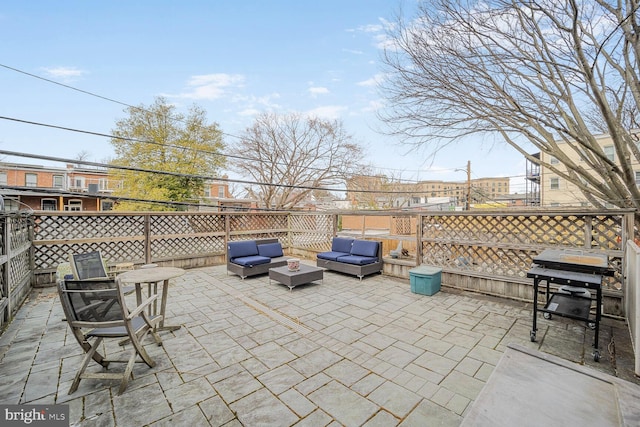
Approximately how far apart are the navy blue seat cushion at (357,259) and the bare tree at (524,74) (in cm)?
304

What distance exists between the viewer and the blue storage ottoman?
16.6ft

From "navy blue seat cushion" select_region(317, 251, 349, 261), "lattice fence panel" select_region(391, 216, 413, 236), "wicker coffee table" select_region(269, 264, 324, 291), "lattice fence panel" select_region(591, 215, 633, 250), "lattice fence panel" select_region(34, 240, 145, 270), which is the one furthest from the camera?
"lattice fence panel" select_region(391, 216, 413, 236)

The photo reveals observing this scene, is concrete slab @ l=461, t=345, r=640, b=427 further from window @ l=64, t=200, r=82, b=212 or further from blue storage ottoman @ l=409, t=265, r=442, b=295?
window @ l=64, t=200, r=82, b=212

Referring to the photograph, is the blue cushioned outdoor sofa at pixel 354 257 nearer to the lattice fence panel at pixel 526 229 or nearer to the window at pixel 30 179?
the lattice fence panel at pixel 526 229

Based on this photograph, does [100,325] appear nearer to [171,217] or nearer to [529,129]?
[171,217]

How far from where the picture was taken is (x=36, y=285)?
5645mm

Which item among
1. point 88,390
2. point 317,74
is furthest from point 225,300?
point 317,74

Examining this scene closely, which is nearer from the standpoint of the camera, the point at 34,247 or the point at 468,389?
the point at 468,389

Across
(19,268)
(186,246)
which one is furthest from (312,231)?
(19,268)

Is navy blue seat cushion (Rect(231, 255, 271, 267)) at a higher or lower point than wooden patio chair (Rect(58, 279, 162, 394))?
lower

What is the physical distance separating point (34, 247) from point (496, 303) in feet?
29.1

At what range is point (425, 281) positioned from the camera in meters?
5.07

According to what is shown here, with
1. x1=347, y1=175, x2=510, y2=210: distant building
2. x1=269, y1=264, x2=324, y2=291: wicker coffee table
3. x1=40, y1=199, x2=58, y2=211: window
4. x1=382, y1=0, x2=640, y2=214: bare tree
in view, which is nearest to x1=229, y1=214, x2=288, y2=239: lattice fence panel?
x1=269, y1=264, x2=324, y2=291: wicker coffee table

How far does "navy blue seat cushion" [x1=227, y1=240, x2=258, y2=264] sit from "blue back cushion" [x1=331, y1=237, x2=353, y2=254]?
6.57 ft
